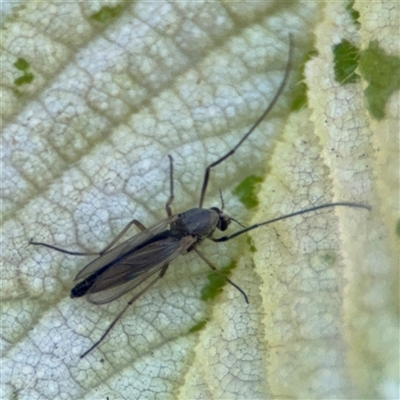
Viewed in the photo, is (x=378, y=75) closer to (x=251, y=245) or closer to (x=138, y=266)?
(x=251, y=245)

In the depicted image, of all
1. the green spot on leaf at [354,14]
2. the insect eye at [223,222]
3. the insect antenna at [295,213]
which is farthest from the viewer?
the insect eye at [223,222]

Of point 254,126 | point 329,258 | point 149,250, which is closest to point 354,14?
point 254,126

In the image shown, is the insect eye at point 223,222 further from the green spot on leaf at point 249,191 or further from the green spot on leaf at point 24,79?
the green spot on leaf at point 24,79

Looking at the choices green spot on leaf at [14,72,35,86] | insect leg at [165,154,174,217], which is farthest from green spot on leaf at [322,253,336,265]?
green spot on leaf at [14,72,35,86]

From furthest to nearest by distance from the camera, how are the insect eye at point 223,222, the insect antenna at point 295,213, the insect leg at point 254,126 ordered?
the insect eye at point 223,222, the insect leg at point 254,126, the insect antenna at point 295,213

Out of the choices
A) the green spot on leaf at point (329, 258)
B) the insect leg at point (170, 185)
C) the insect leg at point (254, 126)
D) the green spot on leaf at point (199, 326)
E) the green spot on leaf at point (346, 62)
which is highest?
the green spot on leaf at point (346, 62)

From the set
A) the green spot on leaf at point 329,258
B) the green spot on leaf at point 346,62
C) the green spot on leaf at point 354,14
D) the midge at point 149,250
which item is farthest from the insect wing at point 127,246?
the green spot on leaf at point 354,14

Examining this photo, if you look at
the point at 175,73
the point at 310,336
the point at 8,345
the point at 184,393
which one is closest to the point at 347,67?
the point at 175,73

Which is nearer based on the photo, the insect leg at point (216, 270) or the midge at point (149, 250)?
the insect leg at point (216, 270)
